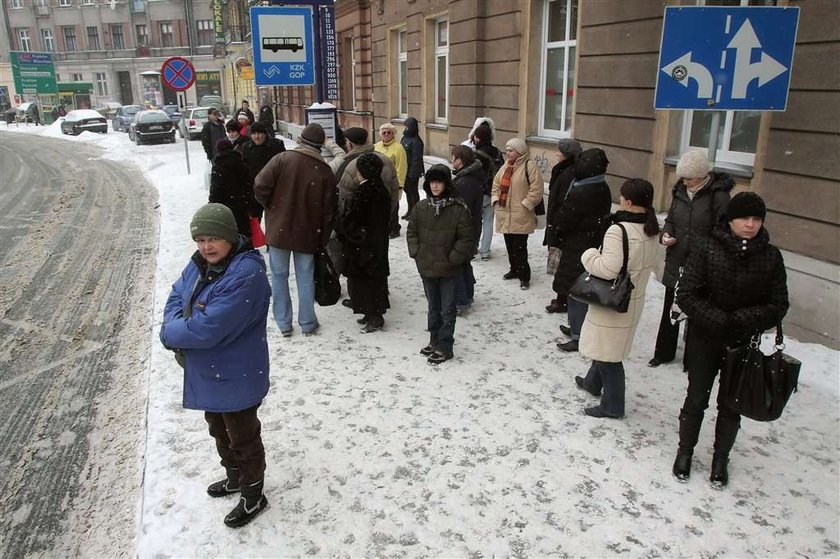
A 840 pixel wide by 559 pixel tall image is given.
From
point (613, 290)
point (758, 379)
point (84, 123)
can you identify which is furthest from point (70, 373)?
point (84, 123)

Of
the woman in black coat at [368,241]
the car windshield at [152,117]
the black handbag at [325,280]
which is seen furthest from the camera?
the car windshield at [152,117]

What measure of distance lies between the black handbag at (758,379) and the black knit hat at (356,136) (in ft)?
14.7

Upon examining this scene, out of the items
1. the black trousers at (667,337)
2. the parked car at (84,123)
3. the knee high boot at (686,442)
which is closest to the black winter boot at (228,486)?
the knee high boot at (686,442)

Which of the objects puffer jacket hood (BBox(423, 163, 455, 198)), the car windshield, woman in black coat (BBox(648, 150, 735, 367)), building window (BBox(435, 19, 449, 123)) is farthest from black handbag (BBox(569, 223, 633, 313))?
the car windshield

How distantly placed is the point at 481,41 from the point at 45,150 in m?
24.9

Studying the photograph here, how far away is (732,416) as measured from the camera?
3.46 metres

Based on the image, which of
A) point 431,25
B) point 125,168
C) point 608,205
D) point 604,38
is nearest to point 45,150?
point 125,168

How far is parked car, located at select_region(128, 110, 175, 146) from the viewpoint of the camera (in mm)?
28672

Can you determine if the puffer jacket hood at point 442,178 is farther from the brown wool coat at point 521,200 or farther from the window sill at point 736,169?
the window sill at point 736,169

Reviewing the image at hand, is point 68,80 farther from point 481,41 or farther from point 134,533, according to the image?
point 134,533

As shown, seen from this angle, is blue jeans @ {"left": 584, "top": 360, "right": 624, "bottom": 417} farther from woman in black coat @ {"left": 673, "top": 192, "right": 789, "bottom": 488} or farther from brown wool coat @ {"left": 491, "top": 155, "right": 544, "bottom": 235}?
brown wool coat @ {"left": 491, "top": 155, "right": 544, "bottom": 235}

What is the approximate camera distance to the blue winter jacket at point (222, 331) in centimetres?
288

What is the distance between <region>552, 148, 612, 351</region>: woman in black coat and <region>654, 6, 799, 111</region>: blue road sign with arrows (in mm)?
963

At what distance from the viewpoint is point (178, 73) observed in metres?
14.6
